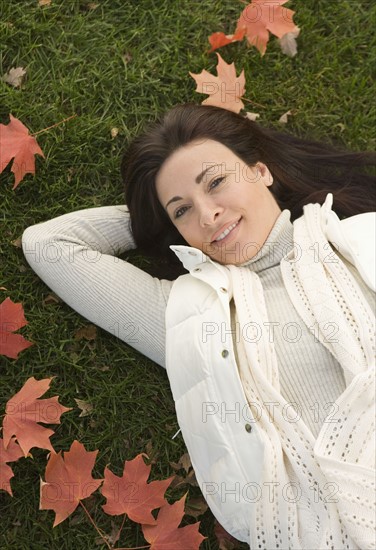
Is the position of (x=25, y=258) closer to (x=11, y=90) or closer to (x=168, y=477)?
(x=11, y=90)

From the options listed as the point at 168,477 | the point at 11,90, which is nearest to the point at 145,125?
the point at 11,90

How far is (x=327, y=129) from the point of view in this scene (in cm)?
326

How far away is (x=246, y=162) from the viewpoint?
2.76m

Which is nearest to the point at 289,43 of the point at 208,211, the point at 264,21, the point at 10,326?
the point at 264,21

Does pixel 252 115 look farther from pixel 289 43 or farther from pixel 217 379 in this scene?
pixel 217 379

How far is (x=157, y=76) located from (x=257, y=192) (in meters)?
0.93

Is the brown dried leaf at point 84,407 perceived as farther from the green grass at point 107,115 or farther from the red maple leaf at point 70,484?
the red maple leaf at point 70,484

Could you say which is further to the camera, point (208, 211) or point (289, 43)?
point (289, 43)

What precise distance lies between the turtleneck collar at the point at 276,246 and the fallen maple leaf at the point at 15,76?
1.42 metres

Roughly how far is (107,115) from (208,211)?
935 millimetres

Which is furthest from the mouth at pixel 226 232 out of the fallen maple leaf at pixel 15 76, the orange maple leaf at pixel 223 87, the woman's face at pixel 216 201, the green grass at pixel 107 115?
the fallen maple leaf at pixel 15 76

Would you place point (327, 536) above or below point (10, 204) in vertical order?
below

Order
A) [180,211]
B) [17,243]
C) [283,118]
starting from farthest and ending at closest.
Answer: [283,118], [17,243], [180,211]

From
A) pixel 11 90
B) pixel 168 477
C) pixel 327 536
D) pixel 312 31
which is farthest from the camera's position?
pixel 312 31
